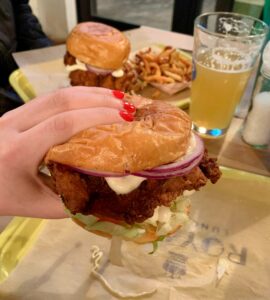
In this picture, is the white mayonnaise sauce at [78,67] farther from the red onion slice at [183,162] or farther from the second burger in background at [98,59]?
the red onion slice at [183,162]

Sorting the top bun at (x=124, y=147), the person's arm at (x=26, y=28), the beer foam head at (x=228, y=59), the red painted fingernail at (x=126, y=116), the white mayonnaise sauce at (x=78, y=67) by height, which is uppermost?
the red painted fingernail at (x=126, y=116)

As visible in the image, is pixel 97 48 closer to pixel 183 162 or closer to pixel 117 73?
pixel 117 73

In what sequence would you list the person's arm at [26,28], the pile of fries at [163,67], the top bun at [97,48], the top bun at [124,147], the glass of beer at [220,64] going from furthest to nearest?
the person's arm at [26,28] < the pile of fries at [163,67] < the top bun at [97,48] < the glass of beer at [220,64] < the top bun at [124,147]

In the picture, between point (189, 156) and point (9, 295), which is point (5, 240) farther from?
point (189, 156)

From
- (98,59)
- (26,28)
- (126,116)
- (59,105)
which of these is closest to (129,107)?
(126,116)

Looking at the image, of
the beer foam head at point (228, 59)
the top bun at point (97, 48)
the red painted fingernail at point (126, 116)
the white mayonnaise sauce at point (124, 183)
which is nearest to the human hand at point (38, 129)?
the red painted fingernail at point (126, 116)

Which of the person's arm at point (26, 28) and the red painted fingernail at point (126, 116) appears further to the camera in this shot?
the person's arm at point (26, 28)

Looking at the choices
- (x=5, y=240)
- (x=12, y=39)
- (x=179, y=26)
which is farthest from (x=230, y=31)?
(x=179, y=26)

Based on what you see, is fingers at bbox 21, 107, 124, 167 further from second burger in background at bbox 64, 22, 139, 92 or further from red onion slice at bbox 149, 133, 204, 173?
second burger in background at bbox 64, 22, 139, 92

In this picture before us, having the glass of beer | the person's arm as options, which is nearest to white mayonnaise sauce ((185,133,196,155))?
the glass of beer
